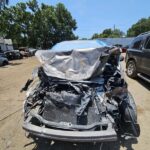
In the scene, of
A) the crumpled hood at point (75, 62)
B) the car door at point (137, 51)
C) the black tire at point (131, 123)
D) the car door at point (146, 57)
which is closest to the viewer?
the black tire at point (131, 123)

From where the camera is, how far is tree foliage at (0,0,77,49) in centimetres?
3819

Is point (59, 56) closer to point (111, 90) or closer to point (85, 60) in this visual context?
point (85, 60)

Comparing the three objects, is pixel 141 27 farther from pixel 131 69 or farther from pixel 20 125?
pixel 20 125

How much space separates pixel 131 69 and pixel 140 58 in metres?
1.31

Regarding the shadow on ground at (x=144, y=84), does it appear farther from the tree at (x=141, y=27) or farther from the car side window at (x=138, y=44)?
the tree at (x=141, y=27)

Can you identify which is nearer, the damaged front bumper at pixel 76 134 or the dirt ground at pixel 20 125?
the damaged front bumper at pixel 76 134

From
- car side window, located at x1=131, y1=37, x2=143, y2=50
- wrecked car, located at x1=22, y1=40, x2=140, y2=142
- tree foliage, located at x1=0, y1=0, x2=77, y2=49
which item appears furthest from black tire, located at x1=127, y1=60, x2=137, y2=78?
tree foliage, located at x1=0, y1=0, x2=77, y2=49

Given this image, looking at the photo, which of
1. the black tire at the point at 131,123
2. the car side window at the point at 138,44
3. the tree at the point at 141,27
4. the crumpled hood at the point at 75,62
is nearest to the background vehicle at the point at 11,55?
the car side window at the point at 138,44

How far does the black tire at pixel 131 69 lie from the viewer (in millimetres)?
10948

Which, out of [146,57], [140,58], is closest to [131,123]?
[146,57]

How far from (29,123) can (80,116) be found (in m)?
0.94

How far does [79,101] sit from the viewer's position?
4.54 meters

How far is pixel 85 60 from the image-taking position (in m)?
5.38

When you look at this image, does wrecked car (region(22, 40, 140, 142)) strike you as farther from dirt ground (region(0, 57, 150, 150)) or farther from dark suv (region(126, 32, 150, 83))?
dark suv (region(126, 32, 150, 83))
